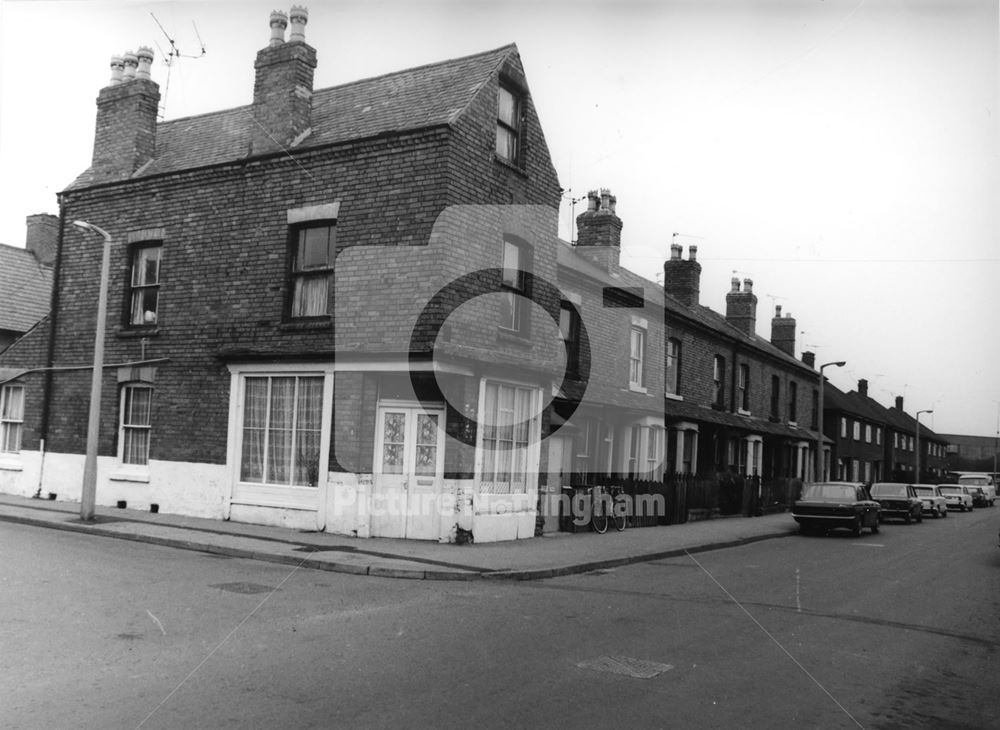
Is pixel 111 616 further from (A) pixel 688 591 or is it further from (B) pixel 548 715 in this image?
(A) pixel 688 591

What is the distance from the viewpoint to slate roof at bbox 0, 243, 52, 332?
79.1ft

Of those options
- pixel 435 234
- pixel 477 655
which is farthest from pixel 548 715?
Result: pixel 435 234

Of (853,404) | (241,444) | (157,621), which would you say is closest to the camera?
(157,621)

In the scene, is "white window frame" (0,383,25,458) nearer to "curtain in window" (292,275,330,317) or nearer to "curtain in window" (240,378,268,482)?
"curtain in window" (240,378,268,482)

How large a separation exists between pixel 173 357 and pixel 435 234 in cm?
664

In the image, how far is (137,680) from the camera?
600 cm

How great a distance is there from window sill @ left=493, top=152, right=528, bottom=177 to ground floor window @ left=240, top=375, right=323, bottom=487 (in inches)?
214

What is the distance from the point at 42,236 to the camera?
27.9m

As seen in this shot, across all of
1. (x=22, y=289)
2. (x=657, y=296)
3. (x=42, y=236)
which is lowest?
(x=22, y=289)

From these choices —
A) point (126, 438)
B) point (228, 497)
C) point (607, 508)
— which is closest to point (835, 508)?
point (607, 508)

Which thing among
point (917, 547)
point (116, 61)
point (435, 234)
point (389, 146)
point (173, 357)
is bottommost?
point (917, 547)

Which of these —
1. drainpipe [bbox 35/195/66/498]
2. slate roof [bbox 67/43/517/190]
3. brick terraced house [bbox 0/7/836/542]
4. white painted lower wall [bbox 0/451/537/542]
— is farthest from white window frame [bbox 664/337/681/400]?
drainpipe [bbox 35/195/66/498]

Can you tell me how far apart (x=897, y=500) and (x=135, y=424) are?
86.0ft

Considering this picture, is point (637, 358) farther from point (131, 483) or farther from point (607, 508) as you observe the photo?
point (131, 483)
